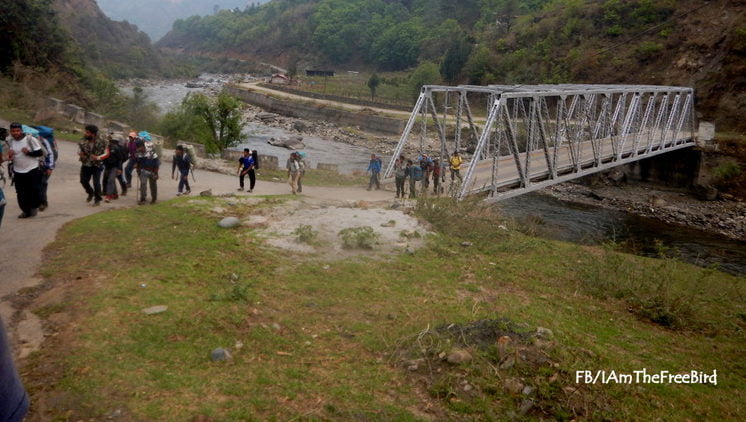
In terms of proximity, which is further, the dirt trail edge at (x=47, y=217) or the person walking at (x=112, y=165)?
the person walking at (x=112, y=165)

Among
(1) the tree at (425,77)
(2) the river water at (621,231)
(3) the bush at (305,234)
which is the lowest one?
(2) the river water at (621,231)

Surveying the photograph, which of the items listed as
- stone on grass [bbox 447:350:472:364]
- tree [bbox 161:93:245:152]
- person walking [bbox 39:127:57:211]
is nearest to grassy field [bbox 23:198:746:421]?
stone on grass [bbox 447:350:472:364]

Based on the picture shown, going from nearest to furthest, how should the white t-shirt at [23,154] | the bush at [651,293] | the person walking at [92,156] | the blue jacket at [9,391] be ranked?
the blue jacket at [9,391] → the bush at [651,293] → the white t-shirt at [23,154] → the person walking at [92,156]

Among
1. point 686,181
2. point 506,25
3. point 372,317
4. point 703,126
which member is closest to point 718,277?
point 372,317

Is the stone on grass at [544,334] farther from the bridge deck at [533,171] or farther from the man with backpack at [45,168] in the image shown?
the man with backpack at [45,168]

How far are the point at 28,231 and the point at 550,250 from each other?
10840 mm

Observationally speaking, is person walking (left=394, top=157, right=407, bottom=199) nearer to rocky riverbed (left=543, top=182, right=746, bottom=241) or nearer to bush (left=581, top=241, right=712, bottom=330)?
bush (left=581, top=241, right=712, bottom=330)

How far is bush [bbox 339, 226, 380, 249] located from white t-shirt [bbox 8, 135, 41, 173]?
5.62 metres

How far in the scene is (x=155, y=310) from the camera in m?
5.82

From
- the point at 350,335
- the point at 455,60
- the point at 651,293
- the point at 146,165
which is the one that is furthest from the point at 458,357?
the point at 455,60

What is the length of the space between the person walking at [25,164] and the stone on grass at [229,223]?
10.8 feet

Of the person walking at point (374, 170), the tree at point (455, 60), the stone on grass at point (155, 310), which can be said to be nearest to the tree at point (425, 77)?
the tree at point (455, 60)

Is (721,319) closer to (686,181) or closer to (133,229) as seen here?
(133,229)

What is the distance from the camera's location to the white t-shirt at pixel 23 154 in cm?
827
